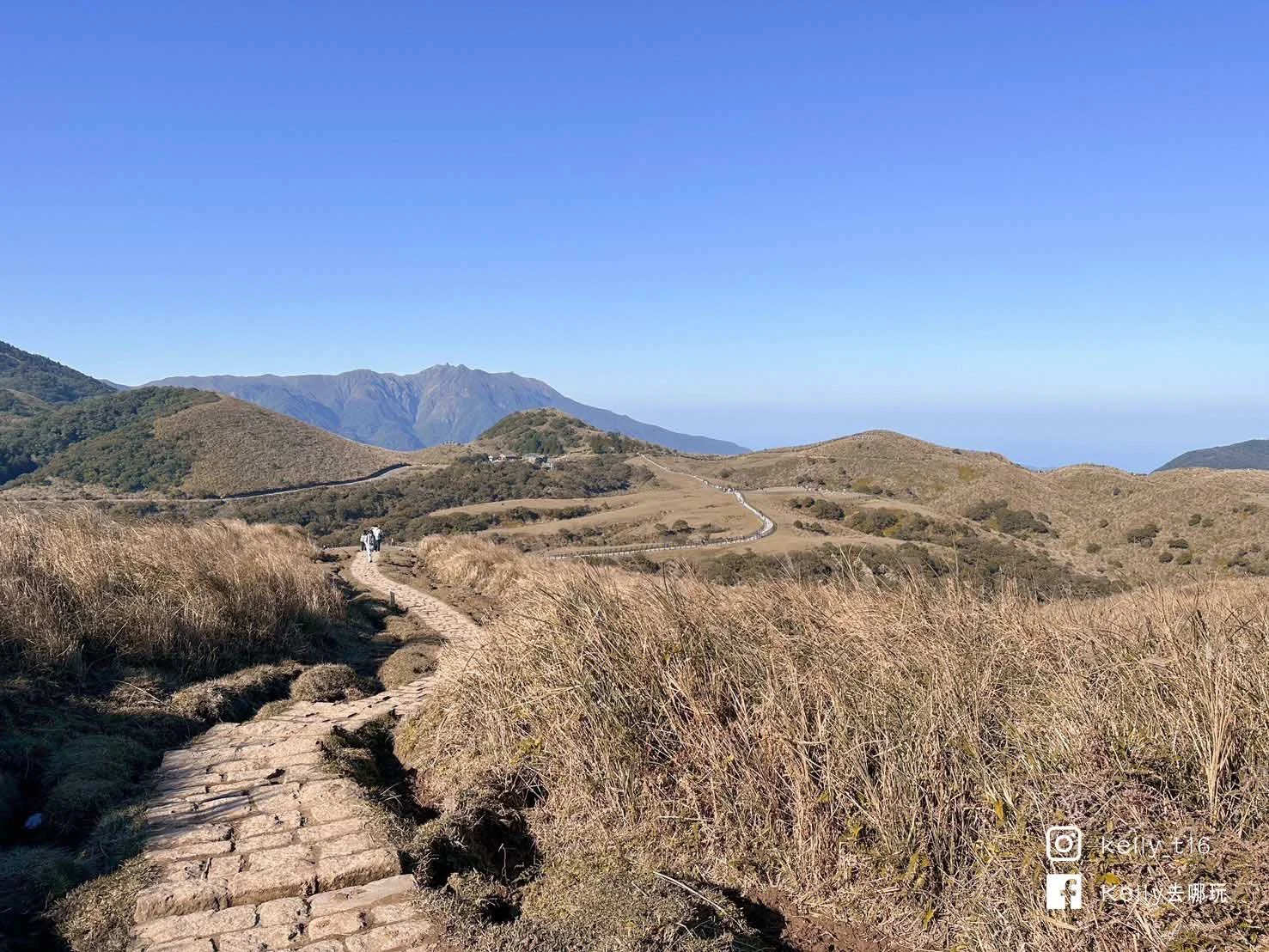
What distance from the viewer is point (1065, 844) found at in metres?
3.17

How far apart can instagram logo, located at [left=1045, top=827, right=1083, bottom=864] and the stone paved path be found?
270cm

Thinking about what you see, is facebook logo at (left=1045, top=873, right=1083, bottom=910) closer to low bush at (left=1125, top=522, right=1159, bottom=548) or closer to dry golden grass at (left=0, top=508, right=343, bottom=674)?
dry golden grass at (left=0, top=508, right=343, bottom=674)

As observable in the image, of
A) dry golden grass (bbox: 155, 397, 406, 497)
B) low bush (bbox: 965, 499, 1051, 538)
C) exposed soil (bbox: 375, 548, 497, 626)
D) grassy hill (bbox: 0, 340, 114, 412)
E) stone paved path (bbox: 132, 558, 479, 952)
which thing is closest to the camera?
stone paved path (bbox: 132, 558, 479, 952)

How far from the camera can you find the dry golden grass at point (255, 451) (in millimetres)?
62000

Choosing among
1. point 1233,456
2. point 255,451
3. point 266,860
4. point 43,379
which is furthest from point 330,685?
point 43,379

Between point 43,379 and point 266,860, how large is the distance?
156 meters

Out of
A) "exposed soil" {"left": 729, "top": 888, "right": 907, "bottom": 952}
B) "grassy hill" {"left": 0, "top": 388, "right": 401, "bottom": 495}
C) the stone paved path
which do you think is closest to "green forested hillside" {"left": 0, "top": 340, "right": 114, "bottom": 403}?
"grassy hill" {"left": 0, "top": 388, "right": 401, "bottom": 495}

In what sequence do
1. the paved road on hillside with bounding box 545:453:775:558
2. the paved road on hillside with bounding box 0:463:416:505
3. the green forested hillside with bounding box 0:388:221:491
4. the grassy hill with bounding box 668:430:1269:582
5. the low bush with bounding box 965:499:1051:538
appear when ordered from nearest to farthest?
the grassy hill with bounding box 668:430:1269:582
the paved road on hillside with bounding box 545:453:775:558
the low bush with bounding box 965:499:1051:538
the paved road on hillside with bounding box 0:463:416:505
the green forested hillside with bounding box 0:388:221:491

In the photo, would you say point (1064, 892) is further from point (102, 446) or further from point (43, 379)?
point (43, 379)

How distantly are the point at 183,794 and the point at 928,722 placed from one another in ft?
15.3

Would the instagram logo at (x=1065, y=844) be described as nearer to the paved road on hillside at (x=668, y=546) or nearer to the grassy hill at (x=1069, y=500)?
the grassy hill at (x=1069, y=500)

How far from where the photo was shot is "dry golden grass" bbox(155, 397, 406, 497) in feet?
203

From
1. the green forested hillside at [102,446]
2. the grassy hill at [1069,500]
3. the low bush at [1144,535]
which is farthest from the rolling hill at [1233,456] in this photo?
the green forested hillside at [102,446]

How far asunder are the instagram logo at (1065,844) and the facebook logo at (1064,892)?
7 centimetres
